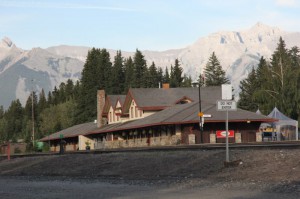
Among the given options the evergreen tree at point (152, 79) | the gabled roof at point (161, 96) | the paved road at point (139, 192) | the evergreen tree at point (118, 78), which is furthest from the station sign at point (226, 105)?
the evergreen tree at point (118, 78)

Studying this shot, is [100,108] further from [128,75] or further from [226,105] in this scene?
[226,105]

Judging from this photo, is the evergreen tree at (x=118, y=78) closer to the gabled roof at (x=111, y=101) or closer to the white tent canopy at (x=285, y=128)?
the gabled roof at (x=111, y=101)

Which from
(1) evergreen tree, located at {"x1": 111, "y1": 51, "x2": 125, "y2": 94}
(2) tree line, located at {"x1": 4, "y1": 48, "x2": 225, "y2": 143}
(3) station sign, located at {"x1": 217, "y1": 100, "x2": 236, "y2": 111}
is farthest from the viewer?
(1) evergreen tree, located at {"x1": 111, "y1": 51, "x2": 125, "y2": 94}

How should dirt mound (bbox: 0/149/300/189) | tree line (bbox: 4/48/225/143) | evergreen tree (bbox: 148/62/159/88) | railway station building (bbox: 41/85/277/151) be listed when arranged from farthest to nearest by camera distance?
evergreen tree (bbox: 148/62/159/88)
tree line (bbox: 4/48/225/143)
railway station building (bbox: 41/85/277/151)
dirt mound (bbox: 0/149/300/189)

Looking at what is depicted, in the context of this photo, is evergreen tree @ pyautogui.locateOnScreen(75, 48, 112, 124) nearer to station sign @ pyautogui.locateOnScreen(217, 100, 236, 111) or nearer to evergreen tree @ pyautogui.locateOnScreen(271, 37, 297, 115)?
evergreen tree @ pyautogui.locateOnScreen(271, 37, 297, 115)

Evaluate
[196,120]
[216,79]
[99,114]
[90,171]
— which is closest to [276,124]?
[196,120]

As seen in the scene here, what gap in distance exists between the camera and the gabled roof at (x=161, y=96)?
75250mm

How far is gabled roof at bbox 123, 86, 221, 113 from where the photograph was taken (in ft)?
247

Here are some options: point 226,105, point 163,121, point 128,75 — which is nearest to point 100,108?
point 163,121

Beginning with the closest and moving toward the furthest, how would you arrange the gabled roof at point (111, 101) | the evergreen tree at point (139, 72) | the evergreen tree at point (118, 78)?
the gabled roof at point (111, 101)
the evergreen tree at point (139, 72)
the evergreen tree at point (118, 78)

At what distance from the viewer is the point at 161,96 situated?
77.8 meters

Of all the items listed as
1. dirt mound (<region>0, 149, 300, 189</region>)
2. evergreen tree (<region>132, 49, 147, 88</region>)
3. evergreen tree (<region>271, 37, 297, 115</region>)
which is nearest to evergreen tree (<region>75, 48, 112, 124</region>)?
evergreen tree (<region>132, 49, 147, 88</region>)

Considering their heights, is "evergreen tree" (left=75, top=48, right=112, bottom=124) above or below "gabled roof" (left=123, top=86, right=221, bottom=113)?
above

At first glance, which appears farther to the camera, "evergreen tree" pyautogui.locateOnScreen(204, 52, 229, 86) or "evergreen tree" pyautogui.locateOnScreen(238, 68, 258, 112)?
"evergreen tree" pyautogui.locateOnScreen(204, 52, 229, 86)
